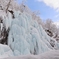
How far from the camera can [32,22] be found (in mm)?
15680

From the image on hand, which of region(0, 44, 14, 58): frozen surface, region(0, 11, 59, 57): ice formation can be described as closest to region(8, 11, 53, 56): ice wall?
region(0, 11, 59, 57): ice formation

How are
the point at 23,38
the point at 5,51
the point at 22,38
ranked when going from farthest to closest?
the point at 23,38 < the point at 22,38 < the point at 5,51

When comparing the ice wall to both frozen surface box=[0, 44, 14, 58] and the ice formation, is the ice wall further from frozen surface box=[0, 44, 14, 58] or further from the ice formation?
frozen surface box=[0, 44, 14, 58]

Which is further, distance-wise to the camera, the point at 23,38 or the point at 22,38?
the point at 23,38

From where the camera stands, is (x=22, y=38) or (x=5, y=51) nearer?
(x=5, y=51)

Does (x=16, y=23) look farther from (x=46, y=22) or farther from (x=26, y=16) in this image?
(x=46, y=22)

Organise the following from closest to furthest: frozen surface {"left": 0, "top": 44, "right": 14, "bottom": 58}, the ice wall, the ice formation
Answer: frozen surface {"left": 0, "top": 44, "right": 14, "bottom": 58}
the ice formation
the ice wall

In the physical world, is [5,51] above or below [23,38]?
below

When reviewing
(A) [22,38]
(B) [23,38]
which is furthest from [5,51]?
(B) [23,38]

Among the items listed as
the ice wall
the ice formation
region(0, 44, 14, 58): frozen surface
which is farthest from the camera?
the ice wall

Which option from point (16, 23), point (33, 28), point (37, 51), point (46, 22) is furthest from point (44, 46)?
point (46, 22)

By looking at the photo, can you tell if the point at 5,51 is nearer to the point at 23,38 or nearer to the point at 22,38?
the point at 22,38

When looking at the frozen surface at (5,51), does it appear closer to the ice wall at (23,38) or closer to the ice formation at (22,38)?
the ice formation at (22,38)

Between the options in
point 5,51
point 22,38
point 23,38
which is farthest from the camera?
point 23,38
